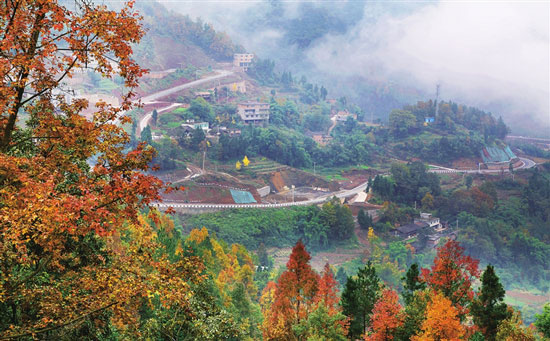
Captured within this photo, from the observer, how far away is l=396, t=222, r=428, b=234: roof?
103 ft

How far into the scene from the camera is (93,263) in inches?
151

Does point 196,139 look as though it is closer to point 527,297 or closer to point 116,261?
point 527,297

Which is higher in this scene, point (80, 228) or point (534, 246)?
point (80, 228)

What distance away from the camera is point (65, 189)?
3457 mm

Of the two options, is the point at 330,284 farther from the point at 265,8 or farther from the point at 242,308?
the point at 265,8

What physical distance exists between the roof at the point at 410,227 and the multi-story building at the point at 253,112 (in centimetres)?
1920

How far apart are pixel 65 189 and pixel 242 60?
55563mm

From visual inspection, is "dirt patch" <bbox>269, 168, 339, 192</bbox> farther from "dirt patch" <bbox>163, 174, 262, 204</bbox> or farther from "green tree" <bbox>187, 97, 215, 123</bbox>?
"green tree" <bbox>187, 97, 215, 123</bbox>

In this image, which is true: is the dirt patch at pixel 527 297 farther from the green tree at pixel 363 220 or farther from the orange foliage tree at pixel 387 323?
the orange foliage tree at pixel 387 323

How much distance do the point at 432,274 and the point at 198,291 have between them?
6.57 meters

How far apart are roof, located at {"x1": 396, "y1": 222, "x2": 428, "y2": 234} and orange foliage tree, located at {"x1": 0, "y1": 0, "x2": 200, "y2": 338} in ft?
96.5

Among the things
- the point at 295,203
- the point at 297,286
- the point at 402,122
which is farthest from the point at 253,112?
the point at 297,286

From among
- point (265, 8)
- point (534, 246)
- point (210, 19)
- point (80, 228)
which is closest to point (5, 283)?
point (80, 228)

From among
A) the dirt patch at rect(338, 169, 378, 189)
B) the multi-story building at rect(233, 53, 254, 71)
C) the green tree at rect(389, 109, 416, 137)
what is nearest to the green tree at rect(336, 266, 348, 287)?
the dirt patch at rect(338, 169, 378, 189)
